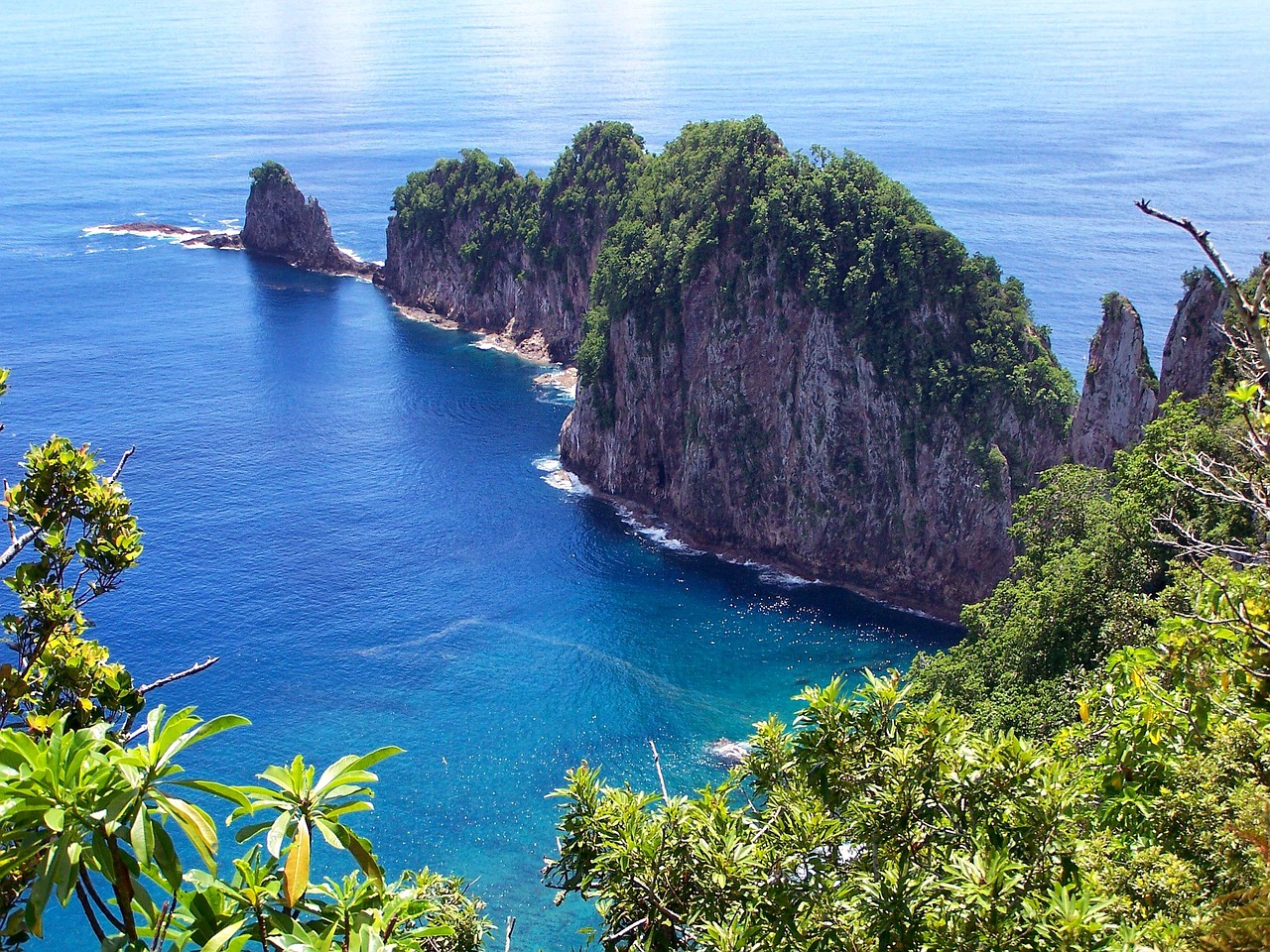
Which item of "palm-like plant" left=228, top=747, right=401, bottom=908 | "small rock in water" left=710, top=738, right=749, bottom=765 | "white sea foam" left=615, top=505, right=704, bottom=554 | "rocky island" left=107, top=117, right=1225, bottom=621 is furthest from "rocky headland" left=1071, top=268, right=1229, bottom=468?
"palm-like plant" left=228, top=747, right=401, bottom=908

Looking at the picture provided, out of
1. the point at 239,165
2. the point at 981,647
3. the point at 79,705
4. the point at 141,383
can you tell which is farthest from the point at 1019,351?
the point at 239,165

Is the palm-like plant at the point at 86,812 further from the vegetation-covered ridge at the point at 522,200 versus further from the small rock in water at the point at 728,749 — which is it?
the vegetation-covered ridge at the point at 522,200

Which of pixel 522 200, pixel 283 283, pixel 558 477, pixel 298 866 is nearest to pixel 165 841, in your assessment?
pixel 298 866

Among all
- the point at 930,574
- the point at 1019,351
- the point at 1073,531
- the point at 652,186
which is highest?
the point at 652,186

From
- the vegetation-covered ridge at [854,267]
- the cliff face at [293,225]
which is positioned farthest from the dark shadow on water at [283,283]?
the vegetation-covered ridge at [854,267]

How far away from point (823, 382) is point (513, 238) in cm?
6099

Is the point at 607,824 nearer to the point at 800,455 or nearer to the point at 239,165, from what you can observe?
the point at 800,455

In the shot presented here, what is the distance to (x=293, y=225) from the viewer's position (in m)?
158

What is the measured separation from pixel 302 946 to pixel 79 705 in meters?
7.05

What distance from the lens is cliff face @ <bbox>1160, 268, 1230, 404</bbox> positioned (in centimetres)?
5725

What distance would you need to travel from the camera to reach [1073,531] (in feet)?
184

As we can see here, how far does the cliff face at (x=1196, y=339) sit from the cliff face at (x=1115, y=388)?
2.25 m

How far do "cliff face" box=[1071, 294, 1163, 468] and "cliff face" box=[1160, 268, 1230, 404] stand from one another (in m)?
2.25

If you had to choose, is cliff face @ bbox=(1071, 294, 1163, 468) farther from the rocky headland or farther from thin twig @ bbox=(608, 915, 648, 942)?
thin twig @ bbox=(608, 915, 648, 942)
